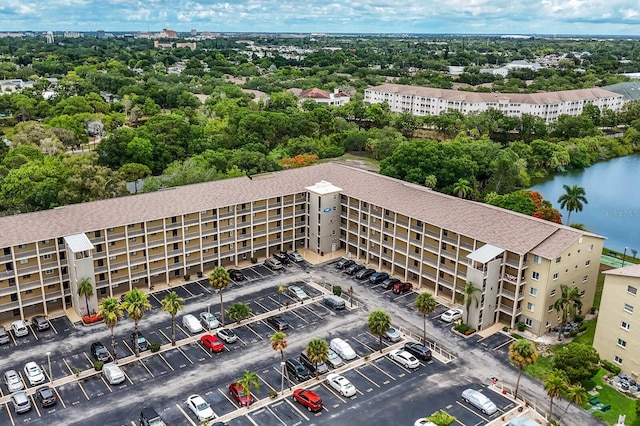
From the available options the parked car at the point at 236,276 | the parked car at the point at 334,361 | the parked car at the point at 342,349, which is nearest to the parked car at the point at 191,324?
the parked car at the point at 236,276

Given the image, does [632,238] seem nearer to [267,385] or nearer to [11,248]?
[267,385]

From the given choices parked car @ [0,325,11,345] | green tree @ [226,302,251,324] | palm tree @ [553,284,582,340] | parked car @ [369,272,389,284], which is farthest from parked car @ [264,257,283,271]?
palm tree @ [553,284,582,340]

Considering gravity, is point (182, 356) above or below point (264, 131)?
below

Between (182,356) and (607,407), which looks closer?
(607,407)

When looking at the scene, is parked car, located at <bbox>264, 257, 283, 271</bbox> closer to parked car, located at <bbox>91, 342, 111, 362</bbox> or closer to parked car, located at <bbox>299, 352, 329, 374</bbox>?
parked car, located at <bbox>299, 352, 329, 374</bbox>

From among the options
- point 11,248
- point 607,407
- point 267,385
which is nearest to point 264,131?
point 11,248
